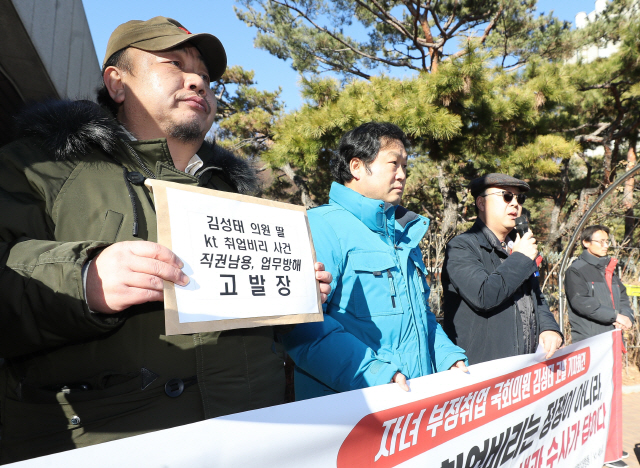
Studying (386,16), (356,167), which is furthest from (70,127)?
(386,16)

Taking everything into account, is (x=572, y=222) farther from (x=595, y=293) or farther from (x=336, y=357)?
(x=336, y=357)

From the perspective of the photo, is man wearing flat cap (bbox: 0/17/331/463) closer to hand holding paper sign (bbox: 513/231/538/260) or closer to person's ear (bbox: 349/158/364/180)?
person's ear (bbox: 349/158/364/180)

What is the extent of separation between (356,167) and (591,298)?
3729mm

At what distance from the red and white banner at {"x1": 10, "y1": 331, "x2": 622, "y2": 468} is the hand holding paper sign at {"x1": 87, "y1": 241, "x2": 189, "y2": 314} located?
0.97 ft

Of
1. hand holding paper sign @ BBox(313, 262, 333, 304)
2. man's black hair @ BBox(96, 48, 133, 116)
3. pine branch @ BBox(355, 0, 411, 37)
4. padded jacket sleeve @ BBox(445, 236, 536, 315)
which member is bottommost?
padded jacket sleeve @ BBox(445, 236, 536, 315)

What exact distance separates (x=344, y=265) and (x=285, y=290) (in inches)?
25.1

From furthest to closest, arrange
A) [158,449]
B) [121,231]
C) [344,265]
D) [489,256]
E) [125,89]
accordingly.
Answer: [489,256], [344,265], [125,89], [121,231], [158,449]

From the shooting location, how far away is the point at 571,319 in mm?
4984

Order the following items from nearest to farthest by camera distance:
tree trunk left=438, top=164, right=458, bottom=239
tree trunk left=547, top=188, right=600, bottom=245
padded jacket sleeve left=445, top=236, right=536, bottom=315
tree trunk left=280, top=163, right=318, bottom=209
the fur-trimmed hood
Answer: the fur-trimmed hood → padded jacket sleeve left=445, top=236, right=536, bottom=315 → tree trunk left=438, top=164, right=458, bottom=239 → tree trunk left=547, top=188, right=600, bottom=245 → tree trunk left=280, top=163, right=318, bottom=209

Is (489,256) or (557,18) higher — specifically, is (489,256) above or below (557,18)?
below

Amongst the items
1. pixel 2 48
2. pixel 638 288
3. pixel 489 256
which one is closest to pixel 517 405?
pixel 489 256

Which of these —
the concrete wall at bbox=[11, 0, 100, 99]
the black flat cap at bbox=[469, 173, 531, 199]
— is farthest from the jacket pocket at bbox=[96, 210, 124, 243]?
the black flat cap at bbox=[469, 173, 531, 199]

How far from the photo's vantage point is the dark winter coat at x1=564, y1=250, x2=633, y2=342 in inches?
184

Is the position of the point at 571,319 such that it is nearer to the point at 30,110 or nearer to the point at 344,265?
the point at 344,265
